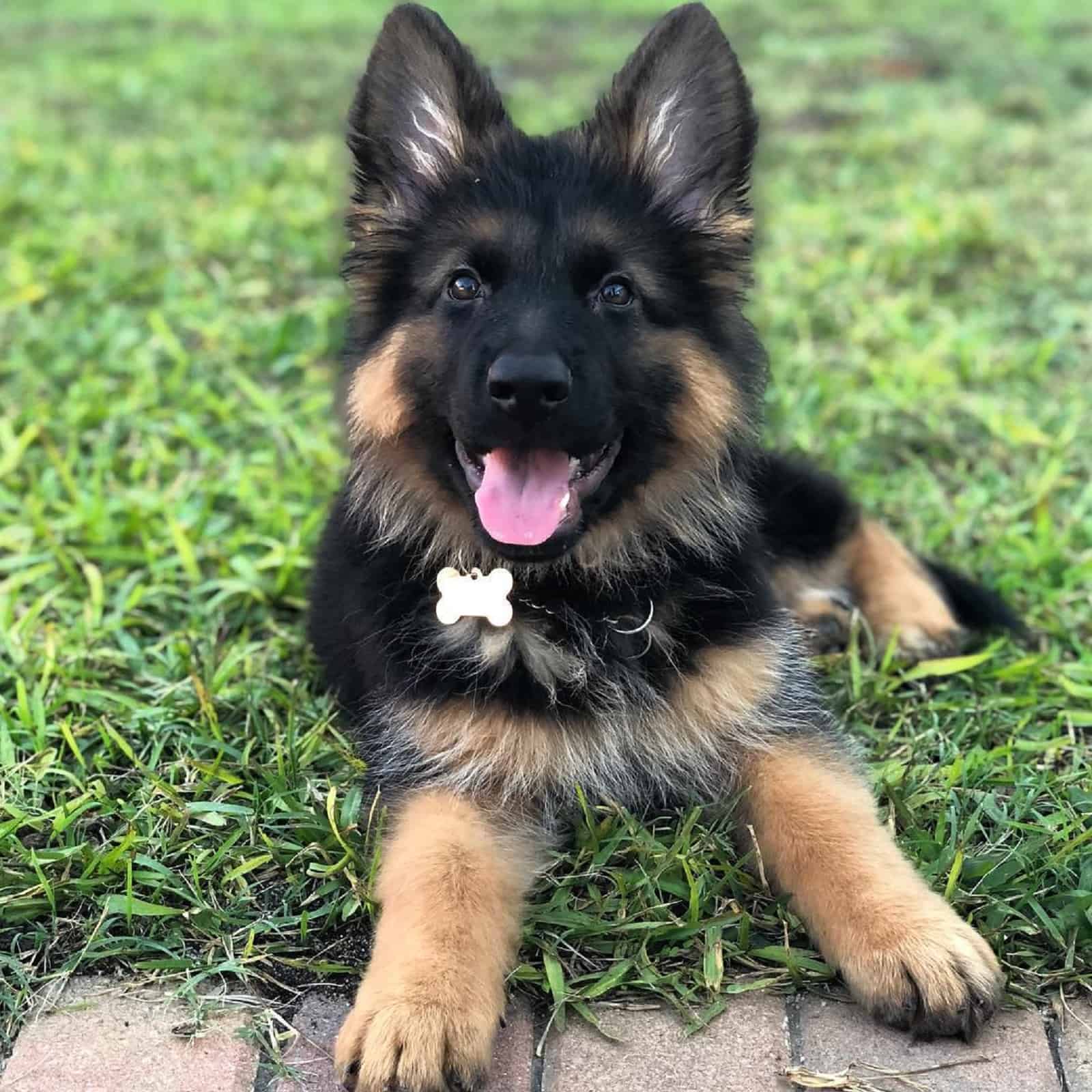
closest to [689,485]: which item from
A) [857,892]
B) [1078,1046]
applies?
[857,892]

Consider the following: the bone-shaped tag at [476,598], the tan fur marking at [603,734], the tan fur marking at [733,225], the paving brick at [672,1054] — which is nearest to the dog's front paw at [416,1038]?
the paving brick at [672,1054]

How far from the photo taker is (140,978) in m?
2.93

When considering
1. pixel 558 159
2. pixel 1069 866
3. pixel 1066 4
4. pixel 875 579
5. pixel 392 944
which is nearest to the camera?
pixel 392 944

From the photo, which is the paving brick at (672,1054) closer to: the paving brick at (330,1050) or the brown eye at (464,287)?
the paving brick at (330,1050)

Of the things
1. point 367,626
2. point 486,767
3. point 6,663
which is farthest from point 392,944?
point 6,663

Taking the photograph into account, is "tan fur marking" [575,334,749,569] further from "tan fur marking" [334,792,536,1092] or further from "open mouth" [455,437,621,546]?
"tan fur marking" [334,792,536,1092]

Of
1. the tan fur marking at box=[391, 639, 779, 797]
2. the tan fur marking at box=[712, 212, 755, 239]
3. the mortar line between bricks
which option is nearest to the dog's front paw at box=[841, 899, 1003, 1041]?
the mortar line between bricks

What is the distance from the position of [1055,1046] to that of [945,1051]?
0.78 ft

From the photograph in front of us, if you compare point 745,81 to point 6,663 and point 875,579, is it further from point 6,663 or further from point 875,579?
point 6,663

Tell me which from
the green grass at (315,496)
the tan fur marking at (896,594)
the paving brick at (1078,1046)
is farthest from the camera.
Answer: the tan fur marking at (896,594)

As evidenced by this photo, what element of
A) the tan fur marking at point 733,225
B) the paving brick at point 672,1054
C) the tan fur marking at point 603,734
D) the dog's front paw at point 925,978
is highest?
the tan fur marking at point 733,225

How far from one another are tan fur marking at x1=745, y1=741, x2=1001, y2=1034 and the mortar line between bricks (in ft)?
0.49

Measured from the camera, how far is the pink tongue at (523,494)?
311 centimetres

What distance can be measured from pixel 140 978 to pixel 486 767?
3.04 feet
